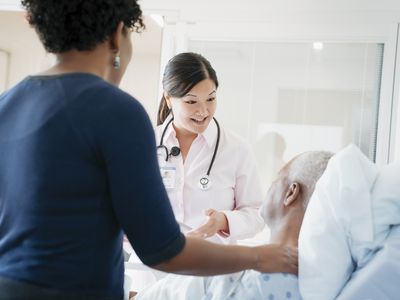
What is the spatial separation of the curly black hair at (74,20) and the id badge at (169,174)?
4.03ft

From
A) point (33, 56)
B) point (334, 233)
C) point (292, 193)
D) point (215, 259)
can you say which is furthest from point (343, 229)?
point (33, 56)

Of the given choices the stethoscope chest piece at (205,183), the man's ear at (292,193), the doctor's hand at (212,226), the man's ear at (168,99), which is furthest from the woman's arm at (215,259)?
the man's ear at (168,99)

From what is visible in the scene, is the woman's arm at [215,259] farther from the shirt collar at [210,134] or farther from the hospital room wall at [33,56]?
the hospital room wall at [33,56]

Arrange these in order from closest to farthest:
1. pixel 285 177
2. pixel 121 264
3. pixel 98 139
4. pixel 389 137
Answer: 1. pixel 98 139
2. pixel 121 264
3. pixel 285 177
4. pixel 389 137

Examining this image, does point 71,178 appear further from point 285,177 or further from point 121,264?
point 285,177

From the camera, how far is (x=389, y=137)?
2.89m

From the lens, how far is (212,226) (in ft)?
5.91

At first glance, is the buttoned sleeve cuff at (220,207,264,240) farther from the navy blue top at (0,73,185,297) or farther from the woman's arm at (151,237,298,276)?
the navy blue top at (0,73,185,297)

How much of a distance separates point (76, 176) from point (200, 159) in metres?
1.34

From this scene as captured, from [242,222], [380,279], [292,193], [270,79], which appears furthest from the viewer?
[270,79]

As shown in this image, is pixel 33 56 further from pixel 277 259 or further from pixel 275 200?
pixel 277 259

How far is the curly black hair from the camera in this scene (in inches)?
31.7

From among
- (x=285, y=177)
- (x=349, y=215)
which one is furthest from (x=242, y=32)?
(x=349, y=215)

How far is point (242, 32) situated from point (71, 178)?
247 centimetres
